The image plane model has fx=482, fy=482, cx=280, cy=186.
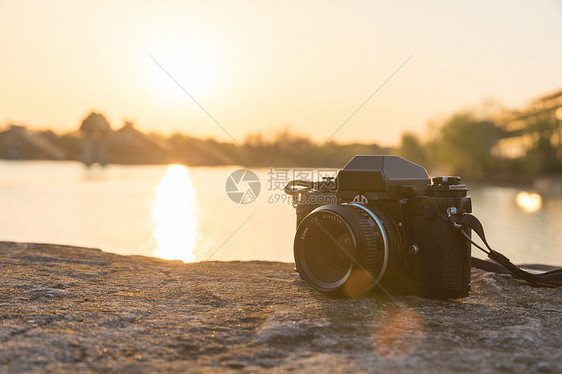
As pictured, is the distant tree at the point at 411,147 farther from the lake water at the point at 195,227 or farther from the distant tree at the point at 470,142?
the lake water at the point at 195,227

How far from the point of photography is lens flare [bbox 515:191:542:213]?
105ft

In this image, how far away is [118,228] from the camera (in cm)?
2116

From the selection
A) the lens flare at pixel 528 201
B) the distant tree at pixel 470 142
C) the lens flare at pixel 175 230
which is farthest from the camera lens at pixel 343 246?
the distant tree at pixel 470 142

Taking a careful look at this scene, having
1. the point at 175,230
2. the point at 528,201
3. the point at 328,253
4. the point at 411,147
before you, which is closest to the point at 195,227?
the point at 175,230

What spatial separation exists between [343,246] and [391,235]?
0.95 ft

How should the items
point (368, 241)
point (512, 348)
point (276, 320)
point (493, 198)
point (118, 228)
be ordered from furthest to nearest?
point (493, 198)
point (118, 228)
point (368, 241)
point (276, 320)
point (512, 348)

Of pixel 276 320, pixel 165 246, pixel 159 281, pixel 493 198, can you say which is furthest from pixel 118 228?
pixel 493 198

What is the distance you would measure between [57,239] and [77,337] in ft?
55.9

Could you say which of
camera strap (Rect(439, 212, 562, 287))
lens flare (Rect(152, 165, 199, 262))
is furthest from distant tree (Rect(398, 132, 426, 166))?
camera strap (Rect(439, 212, 562, 287))

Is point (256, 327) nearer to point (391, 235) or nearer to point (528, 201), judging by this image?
point (391, 235)

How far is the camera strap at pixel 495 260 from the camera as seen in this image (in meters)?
2.82

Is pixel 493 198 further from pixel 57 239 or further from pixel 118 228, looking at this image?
pixel 57 239

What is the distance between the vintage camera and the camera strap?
0.11 ft

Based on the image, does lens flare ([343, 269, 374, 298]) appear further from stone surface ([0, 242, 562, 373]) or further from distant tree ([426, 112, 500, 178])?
distant tree ([426, 112, 500, 178])
